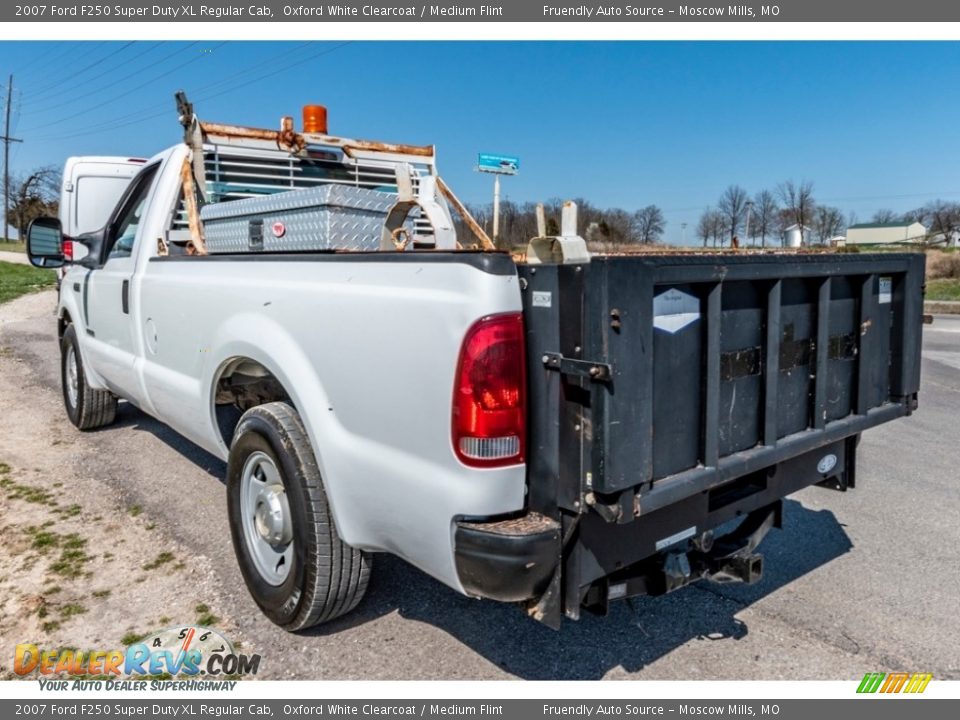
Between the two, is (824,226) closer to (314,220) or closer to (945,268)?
(945,268)

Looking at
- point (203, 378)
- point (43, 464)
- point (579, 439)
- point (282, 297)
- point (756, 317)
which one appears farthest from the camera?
point (43, 464)

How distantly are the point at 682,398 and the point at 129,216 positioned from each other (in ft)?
14.3

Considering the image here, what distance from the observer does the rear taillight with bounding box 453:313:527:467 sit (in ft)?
7.50

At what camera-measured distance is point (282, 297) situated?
3123 millimetres

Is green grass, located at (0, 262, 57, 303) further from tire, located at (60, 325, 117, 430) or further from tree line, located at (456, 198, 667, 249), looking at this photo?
tree line, located at (456, 198, 667, 249)

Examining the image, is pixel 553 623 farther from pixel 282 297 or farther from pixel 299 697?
pixel 282 297

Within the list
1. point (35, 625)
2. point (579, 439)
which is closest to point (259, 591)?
point (35, 625)

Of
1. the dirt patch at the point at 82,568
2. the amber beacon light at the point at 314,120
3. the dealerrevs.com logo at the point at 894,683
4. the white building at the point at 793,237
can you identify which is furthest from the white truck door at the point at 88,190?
the dealerrevs.com logo at the point at 894,683

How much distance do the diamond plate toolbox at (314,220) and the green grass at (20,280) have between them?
2073 cm

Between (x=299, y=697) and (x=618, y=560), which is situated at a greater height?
(x=618, y=560)

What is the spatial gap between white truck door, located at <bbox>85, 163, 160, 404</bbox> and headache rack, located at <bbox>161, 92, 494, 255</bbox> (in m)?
0.45

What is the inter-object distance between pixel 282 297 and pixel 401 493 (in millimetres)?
1065

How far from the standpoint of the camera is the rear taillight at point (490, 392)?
2.29 metres

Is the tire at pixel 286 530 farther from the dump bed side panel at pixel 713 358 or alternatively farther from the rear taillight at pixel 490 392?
the dump bed side panel at pixel 713 358
